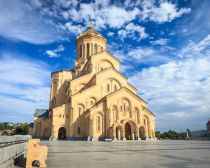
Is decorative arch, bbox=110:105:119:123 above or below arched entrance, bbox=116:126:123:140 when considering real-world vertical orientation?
above

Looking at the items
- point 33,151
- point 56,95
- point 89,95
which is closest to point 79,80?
point 89,95

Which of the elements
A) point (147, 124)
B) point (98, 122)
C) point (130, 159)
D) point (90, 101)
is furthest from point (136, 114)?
point (130, 159)

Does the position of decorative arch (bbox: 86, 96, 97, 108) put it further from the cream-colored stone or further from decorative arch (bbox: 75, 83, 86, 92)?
the cream-colored stone

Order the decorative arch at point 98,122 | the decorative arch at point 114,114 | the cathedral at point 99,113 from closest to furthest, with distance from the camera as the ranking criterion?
1. the decorative arch at point 98,122
2. the cathedral at point 99,113
3. the decorative arch at point 114,114

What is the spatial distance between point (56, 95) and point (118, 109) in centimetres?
1750

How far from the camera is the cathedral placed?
30403mm

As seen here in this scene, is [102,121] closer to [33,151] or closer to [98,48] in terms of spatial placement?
[98,48]

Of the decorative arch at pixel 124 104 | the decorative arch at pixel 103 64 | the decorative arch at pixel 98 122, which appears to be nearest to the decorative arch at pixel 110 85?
the decorative arch at pixel 124 104

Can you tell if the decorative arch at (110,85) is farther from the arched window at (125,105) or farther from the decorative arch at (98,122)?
the decorative arch at (98,122)

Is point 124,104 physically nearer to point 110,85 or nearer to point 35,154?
point 110,85

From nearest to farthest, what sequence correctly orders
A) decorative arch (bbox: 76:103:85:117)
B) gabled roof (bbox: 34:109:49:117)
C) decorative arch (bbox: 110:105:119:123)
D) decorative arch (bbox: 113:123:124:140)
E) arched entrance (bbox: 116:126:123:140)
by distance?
decorative arch (bbox: 113:123:124:140), arched entrance (bbox: 116:126:123:140), decorative arch (bbox: 110:105:119:123), decorative arch (bbox: 76:103:85:117), gabled roof (bbox: 34:109:49:117)

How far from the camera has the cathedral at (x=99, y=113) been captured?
99.7ft

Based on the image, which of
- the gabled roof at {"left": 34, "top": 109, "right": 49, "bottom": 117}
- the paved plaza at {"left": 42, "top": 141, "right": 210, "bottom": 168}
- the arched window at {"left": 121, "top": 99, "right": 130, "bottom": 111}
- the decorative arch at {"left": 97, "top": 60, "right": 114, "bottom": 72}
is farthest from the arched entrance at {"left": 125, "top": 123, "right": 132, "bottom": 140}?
the paved plaza at {"left": 42, "top": 141, "right": 210, "bottom": 168}

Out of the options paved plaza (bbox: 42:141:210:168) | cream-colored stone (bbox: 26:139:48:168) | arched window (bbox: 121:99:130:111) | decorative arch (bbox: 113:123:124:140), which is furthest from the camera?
arched window (bbox: 121:99:130:111)
